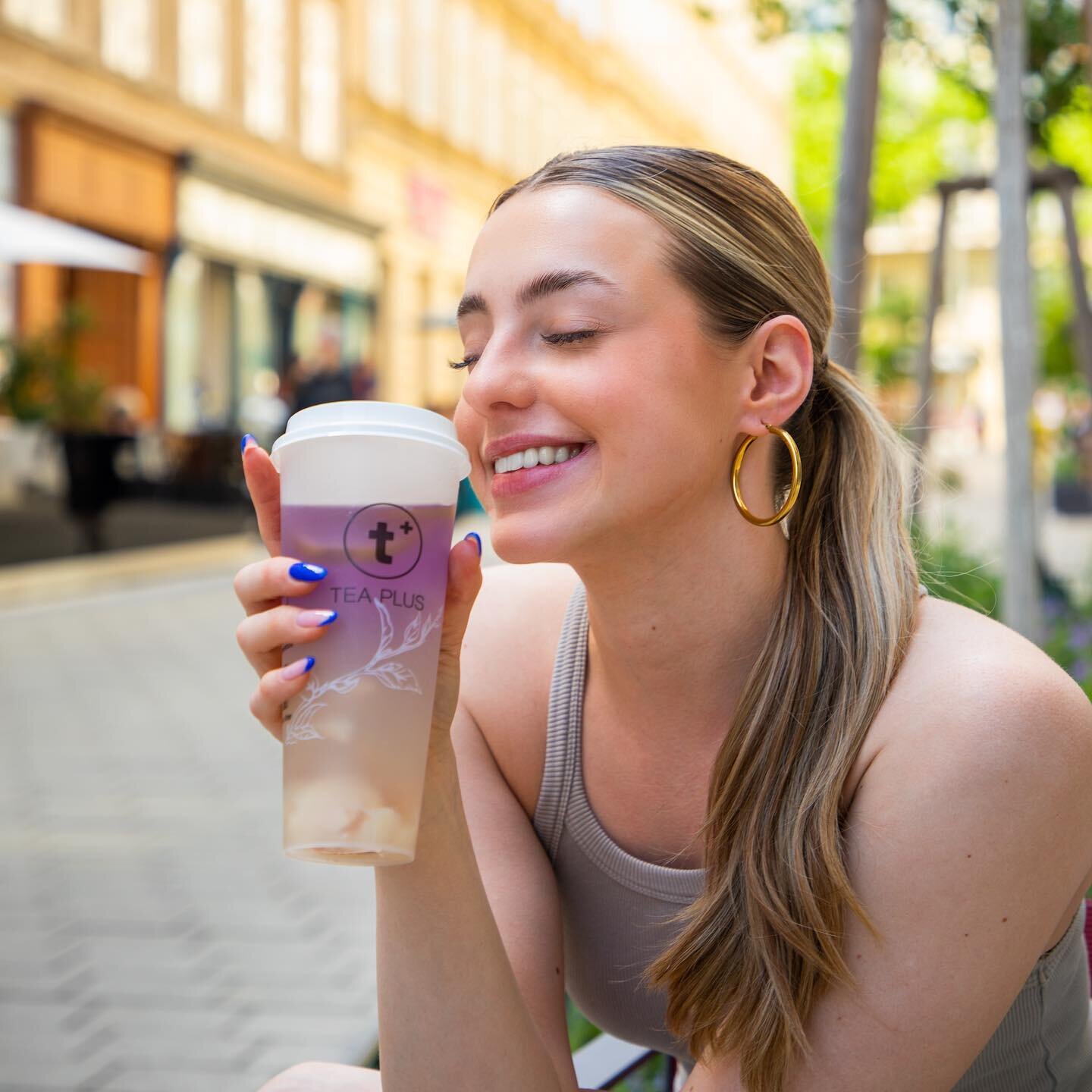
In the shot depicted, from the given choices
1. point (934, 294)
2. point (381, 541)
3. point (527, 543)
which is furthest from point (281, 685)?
point (934, 294)

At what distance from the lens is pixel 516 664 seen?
1899 millimetres

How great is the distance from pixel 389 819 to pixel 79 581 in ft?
35.7

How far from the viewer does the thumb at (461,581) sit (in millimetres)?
1322

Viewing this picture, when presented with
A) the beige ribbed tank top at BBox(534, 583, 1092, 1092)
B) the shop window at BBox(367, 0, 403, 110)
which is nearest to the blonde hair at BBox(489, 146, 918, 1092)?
the beige ribbed tank top at BBox(534, 583, 1092, 1092)

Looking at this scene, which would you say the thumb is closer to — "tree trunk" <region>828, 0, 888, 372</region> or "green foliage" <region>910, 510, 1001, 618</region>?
"green foliage" <region>910, 510, 1001, 618</region>

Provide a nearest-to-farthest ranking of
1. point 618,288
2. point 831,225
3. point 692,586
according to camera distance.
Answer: point 618,288 → point 692,586 → point 831,225

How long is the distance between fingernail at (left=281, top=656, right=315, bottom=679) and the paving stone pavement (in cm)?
221

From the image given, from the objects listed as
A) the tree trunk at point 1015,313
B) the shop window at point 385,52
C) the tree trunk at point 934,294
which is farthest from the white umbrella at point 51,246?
the shop window at point 385,52

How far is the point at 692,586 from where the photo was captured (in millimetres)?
1705

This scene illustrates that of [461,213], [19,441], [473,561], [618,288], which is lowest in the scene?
[19,441]

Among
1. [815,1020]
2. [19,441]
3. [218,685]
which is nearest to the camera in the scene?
[815,1020]

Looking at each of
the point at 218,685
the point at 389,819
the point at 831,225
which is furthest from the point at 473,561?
the point at 218,685

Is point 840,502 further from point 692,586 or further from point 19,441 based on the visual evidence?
Answer: point 19,441

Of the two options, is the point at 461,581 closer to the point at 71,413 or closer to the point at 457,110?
the point at 71,413
